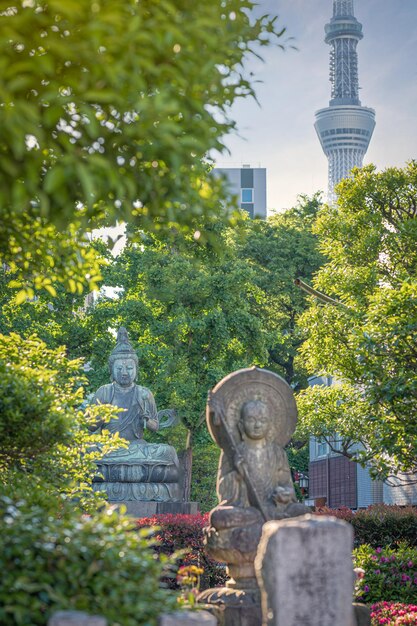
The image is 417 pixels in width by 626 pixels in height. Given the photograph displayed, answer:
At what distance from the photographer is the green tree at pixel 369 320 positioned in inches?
771

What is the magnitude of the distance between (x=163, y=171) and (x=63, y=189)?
141 centimetres

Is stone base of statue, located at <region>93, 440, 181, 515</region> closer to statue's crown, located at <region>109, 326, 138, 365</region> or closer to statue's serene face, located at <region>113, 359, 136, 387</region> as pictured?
statue's serene face, located at <region>113, 359, 136, 387</region>

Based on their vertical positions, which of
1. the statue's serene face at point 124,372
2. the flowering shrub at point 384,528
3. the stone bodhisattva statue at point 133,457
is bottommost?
the flowering shrub at point 384,528

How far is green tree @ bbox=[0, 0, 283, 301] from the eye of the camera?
6.19 m

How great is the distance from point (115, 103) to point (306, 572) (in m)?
3.49

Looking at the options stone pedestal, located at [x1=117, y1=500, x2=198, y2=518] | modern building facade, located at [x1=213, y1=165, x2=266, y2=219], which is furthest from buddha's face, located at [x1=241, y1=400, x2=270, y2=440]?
modern building facade, located at [x1=213, y1=165, x2=266, y2=219]

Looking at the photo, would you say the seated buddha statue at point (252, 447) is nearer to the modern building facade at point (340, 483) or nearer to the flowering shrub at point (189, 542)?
the flowering shrub at point (189, 542)

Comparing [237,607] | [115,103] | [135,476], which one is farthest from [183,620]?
[135,476]

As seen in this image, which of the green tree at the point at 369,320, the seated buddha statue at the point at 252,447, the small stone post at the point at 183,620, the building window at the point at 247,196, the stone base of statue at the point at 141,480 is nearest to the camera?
the small stone post at the point at 183,620

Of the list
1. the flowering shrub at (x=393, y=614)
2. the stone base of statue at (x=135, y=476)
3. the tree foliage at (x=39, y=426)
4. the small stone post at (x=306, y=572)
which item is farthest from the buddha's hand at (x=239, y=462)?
the stone base of statue at (x=135, y=476)

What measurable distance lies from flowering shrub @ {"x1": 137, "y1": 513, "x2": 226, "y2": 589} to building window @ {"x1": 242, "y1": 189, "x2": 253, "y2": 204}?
8958cm

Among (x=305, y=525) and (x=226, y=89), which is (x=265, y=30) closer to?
(x=226, y=89)

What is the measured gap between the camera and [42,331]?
35062 mm

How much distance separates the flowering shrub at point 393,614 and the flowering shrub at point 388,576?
1.06 m
